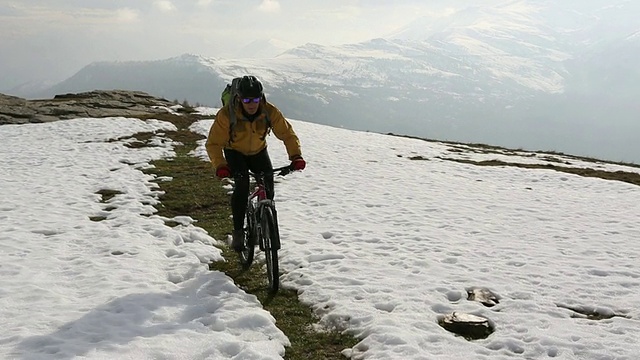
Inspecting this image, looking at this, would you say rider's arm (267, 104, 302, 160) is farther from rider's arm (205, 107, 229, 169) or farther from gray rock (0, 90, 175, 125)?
gray rock (0, 90, 175, 125)

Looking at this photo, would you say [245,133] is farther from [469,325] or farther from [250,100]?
[469,325]

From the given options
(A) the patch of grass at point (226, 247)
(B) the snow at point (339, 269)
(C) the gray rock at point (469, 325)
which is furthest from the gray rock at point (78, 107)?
(C) the gray rock at point (469, 325)

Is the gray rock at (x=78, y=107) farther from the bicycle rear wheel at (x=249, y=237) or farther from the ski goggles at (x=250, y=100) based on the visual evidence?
the ski goggles at (x=250, y=100)

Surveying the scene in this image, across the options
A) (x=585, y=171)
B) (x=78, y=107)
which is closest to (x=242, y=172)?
(x=585, y=171)

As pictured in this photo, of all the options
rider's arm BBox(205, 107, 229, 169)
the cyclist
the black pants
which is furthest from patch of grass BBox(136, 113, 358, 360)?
rider's arm BBox(205, 107, 229, 169)

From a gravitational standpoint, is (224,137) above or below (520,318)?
above

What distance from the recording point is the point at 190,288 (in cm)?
847

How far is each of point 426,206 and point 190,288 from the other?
9.31 m

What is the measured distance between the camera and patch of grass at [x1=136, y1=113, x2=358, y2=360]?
22.5 ft

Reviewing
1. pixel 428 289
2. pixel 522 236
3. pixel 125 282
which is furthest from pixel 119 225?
pixel 522 236

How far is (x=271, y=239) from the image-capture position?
816 cm

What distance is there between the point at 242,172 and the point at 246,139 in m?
0.67

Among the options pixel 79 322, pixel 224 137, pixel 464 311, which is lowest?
pixel 79 322

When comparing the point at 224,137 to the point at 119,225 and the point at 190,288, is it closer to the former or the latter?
the point at 190,288
